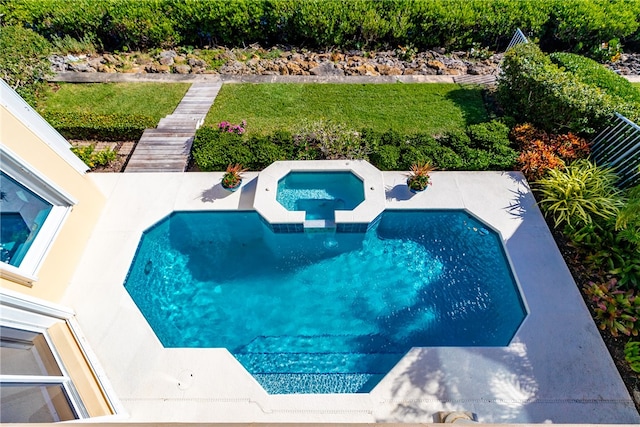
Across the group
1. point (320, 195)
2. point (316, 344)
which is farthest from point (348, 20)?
point (316, 344)

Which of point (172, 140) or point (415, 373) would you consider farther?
point (172, 140)

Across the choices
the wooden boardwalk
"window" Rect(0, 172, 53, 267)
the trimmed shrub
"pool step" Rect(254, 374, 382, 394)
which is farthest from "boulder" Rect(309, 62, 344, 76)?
"pool step" Rect(254, 374, 382, 394)

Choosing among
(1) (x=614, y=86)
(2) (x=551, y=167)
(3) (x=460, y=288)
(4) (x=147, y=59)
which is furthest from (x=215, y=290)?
(1) (x=614, y=86)

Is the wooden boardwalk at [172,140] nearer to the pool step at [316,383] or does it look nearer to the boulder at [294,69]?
the boulder at [294,69]

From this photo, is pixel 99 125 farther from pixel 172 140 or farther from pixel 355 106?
pixel 355 106

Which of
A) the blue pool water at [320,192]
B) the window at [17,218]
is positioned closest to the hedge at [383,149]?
the blue pool water at [320,192]

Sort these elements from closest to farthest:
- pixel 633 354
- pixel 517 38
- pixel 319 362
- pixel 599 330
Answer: pixel 633 354 → pixel 319 362 → pixel 599 330 → pixel 517 38

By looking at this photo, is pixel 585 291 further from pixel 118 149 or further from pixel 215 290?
pixel 118 149
